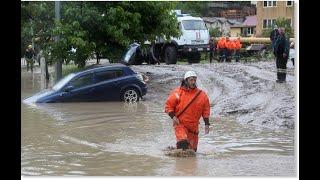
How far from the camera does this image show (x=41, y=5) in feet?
48.3

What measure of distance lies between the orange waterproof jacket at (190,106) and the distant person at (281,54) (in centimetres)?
227

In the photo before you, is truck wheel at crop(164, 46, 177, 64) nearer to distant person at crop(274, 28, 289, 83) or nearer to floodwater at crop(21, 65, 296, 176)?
floodwater at crop(21, 65, 296, 176)

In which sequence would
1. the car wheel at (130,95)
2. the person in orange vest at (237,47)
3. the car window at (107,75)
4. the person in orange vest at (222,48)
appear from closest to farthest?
1. the person in orange vest at (222,48)
2. the person in orange vest at (237,47)
3. the car wheel at (130,95)
4. the car window at (107,75)

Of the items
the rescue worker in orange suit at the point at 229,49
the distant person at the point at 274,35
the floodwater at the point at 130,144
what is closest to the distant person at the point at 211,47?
the rescue worker in orange suit at the point at 229,49

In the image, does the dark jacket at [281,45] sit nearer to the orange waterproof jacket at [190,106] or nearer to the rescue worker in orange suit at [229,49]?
the rescue worker in orange suit at [229,49]

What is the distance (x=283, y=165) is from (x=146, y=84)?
487 centimetres

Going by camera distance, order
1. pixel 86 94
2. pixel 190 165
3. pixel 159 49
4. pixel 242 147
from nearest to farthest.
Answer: pixel 190 165
pixel 242 147
pixel 86 94
pixel 159 49

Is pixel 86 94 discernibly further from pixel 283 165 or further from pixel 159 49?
pixel 283 165

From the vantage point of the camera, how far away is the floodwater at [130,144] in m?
10.7

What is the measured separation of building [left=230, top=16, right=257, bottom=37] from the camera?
42.1ft

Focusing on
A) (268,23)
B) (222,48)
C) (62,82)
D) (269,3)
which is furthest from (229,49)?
(62,82)

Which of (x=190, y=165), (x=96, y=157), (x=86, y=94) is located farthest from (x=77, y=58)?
(x=190, y=165)

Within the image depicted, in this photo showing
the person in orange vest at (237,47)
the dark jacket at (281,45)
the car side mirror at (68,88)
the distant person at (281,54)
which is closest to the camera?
the dark jacket at (281,45)

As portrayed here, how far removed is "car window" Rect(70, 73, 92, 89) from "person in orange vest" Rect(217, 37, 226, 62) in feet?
8.93
